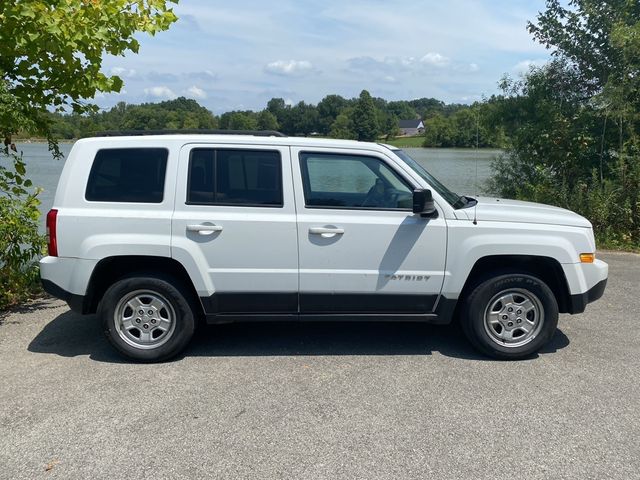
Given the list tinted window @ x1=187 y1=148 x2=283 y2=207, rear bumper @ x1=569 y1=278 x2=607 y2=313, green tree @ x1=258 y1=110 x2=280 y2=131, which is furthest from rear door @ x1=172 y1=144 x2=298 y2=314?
green tree @ x1=258 y1=110 x2=280 y2=131

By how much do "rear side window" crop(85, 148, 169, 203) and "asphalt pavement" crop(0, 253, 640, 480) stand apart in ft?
4.65

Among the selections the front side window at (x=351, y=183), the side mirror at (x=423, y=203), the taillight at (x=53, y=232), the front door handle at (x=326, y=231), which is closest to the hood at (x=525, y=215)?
the side mirror at (x=423, y=203)

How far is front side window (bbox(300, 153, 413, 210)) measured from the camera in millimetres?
4641

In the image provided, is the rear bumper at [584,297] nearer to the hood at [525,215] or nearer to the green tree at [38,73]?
the hood at [525,215]

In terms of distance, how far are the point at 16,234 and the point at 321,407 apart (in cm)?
450

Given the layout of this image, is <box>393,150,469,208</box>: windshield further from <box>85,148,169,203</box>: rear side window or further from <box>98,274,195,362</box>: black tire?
<box>98,274,195,362</box>: black tire

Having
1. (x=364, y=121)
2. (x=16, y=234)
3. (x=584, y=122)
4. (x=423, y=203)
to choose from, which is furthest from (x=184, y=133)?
(x=584, y=122)

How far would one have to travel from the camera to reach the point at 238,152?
4.66m

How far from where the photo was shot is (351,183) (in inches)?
186

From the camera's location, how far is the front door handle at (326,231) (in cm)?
452

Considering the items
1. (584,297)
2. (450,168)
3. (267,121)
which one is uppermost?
(267,121)

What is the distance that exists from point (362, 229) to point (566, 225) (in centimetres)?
173

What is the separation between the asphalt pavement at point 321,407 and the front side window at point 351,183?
1.34m

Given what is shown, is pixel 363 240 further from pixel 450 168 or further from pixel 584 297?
pixel 450 168
